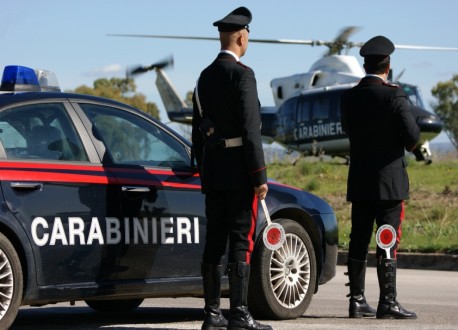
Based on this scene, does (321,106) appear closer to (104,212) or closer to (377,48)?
(377,48)

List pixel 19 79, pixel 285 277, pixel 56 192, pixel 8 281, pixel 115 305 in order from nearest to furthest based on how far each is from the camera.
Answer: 1. pixel 8 281
2. pixel 56 192
3. pixel 19 79
4. pixel 285 277
5. pixel 115 305

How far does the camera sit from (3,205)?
23.3ft

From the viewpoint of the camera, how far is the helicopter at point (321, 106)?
3581 centimetres

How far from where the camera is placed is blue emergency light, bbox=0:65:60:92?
8125 mm

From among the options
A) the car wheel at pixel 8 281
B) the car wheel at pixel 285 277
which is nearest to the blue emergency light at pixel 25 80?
the car wheel at pixel 8 281

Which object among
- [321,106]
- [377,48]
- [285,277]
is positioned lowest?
[285,277]

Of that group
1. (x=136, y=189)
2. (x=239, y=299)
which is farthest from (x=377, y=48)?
(x=239, y=299)

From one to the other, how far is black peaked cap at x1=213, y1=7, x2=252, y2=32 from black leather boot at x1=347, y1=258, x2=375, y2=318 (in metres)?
2.33

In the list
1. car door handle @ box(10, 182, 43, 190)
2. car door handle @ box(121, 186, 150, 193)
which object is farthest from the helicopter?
car door handle @ box(10, 182, 43, 190)

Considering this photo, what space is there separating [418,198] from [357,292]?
13693mm

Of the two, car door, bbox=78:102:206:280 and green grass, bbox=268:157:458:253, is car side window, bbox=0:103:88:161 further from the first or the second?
green grass, bbox=268:157:458:253

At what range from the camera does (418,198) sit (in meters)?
22.5

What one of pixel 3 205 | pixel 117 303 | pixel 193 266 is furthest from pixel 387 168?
pixel 3 205

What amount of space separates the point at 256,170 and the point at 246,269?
63cm
